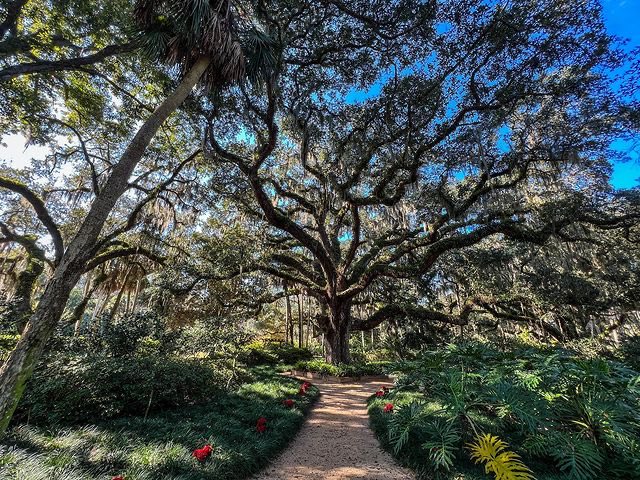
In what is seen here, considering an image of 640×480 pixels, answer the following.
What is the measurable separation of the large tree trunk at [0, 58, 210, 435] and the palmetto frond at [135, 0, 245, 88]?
1.99 metres

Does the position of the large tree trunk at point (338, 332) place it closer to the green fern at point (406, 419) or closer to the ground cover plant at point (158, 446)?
A: the ground cover plant at point (158, 446)

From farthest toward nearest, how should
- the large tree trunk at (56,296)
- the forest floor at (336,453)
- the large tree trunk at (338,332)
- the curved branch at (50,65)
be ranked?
the large tree trunk at (338,332), the curved branch at (50,65), the forest floor at (336,453), the large tree trunk at (56,296)

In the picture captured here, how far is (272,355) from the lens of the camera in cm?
1255

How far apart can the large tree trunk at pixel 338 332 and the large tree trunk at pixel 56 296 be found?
8.45m

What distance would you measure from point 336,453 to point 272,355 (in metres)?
9.17

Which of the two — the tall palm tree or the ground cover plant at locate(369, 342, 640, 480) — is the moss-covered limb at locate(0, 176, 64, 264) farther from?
the ground cover plant at locate(369, 342, 640, 480)

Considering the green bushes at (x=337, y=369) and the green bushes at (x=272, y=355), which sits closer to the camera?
the green bushes at (x=337, y=369)

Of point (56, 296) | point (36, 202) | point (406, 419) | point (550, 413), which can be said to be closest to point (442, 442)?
point (406, 419)

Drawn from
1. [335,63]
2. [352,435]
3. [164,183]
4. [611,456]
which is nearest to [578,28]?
[335,63]

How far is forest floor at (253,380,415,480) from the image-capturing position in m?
3.35

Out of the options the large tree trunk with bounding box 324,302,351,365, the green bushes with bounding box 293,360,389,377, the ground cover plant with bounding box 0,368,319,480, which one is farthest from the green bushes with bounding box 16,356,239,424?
the large tree trunk with bounding box 324,302,351,365

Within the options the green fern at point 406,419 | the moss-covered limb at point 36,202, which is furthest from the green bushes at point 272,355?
the green fern at point 406,419

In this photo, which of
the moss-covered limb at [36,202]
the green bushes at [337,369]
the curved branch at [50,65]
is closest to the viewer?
the curved branch at [50,65]

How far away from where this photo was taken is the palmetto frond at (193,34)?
4.44 meters
